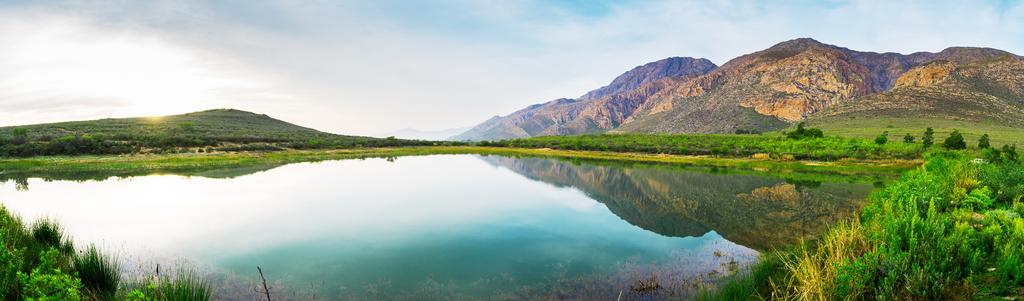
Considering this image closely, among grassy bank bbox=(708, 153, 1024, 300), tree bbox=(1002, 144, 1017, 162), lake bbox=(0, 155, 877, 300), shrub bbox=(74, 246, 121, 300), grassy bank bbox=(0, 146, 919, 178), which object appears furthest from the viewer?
grassy bank bbox=(0, 146, 919, 178)

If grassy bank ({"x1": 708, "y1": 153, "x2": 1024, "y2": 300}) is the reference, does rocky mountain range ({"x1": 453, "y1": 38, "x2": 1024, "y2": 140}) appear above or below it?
above

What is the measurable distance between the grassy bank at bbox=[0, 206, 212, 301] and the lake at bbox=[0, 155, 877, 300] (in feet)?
6.81

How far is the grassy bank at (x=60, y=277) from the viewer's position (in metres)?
4.44

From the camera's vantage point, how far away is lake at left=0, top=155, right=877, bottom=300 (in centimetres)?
1161

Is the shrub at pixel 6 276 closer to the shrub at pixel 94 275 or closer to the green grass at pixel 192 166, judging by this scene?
the shrub at pixel 94 275

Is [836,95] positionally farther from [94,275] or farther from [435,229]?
[94,275]

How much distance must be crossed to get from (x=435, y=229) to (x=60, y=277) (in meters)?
13.9

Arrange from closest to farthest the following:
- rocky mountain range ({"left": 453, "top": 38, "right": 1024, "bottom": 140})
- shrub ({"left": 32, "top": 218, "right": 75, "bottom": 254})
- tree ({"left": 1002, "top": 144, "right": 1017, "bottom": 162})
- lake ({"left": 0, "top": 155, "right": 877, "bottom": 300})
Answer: shrub ({"left": 32, "top": 218, "right": 75, "bottom": 254}), lake ({"left": 0, "top": 155, "right": 877, "bottom": 300}), tree ({"left": 1002, "top": 144, "right": 1017, "bottom": 162}), rocky mountain range ({"left": 453, "top": 38, "right": 1024, "bottom": 140})

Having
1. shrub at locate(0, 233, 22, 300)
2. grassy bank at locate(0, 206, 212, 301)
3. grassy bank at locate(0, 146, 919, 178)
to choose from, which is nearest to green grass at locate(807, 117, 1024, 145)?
grassy bank at locate(0, 146, 919, 178)

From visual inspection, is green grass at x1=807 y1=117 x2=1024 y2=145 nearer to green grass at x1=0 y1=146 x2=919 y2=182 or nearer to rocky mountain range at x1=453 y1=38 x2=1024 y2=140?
rocky mountain range at x1=453 y1=38 x2=1024 y2=140

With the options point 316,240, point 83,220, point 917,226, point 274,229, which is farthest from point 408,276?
point 83,220

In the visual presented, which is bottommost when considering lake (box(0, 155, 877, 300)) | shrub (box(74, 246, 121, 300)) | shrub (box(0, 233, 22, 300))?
lake (box(0, 155, 877, 300))

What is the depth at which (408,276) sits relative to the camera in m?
12.1

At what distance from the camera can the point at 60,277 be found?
4.69 m
